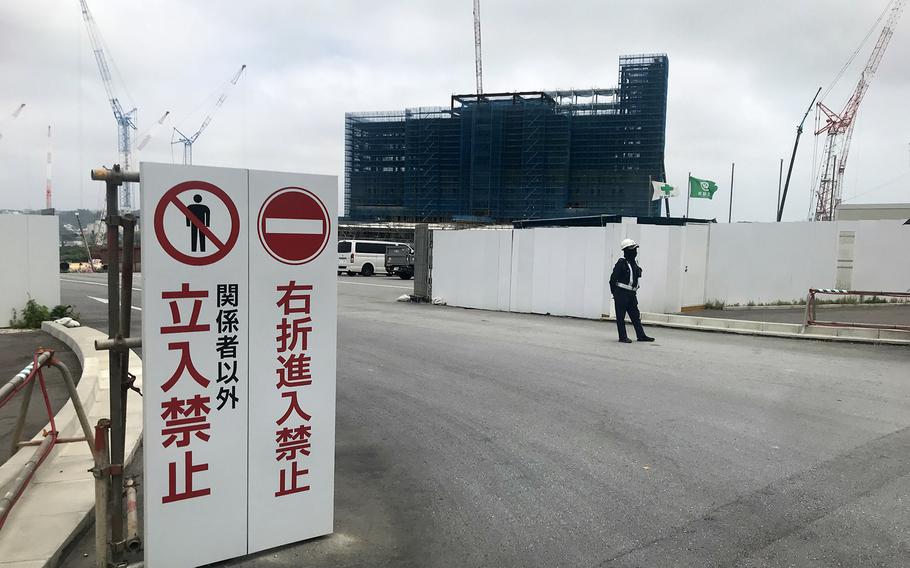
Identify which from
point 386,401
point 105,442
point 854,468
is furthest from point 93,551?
point 854,468

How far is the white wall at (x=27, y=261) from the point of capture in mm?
14469

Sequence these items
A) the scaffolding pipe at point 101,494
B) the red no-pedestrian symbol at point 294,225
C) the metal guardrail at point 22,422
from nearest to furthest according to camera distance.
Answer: the scaffolding pipe at point 101,494, the red no-pedestrian symbol at point 294,225, the metal guardrail at point 22,422

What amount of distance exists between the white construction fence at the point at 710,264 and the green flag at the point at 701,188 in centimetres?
1152

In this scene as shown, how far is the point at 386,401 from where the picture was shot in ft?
26.6

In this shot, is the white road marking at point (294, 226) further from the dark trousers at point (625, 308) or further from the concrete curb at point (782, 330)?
the concrete curb at point (782, 330)

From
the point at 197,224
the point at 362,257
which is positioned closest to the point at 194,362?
the point at 197,224

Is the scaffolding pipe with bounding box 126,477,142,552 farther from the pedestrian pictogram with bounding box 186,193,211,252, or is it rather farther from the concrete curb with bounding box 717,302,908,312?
the concrete curb with bounding box 717,302,908,312

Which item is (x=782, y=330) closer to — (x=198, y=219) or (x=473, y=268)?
(x=473, y=268)

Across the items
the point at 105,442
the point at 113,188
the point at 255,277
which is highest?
the point at 113,188

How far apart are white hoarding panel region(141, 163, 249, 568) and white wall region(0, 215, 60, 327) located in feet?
44.1

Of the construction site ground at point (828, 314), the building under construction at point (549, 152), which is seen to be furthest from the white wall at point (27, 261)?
the building under construction at point (549, 152)

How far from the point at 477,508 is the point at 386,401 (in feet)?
10.9

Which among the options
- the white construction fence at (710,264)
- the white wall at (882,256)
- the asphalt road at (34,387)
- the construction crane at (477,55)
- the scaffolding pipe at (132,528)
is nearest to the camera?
the scaffolding pipe at (132,528)

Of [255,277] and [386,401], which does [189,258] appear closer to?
[255,277]
